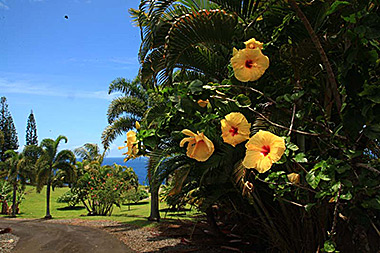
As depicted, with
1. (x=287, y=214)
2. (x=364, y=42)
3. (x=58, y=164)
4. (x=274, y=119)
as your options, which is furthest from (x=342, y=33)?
(x=58, y=164)

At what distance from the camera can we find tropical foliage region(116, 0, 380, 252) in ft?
5.78

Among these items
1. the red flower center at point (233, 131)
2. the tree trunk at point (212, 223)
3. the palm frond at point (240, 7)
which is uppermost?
the palm frond at point (240, 7)

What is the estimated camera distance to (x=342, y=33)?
6.07 ft

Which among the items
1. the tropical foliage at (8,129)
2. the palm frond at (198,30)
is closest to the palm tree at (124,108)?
the palm frond at (198,30)

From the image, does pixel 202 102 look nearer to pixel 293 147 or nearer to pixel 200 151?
pixel 200 151

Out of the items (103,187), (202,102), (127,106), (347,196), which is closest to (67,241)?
(127,106)

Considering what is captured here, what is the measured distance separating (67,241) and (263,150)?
709cm

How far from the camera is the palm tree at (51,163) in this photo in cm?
1395

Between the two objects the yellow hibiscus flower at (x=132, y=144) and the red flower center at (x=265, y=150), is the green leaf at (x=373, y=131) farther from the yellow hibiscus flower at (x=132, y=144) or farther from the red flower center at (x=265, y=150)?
the yellow hibiscus flower at (x=132, y=144)

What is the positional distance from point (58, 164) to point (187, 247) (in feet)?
34.2

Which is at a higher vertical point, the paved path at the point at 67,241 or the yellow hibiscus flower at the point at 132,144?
the yellow hibiscus flower at the point at 132,144

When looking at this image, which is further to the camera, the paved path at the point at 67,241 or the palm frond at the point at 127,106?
the palm frond at the point at 127,106

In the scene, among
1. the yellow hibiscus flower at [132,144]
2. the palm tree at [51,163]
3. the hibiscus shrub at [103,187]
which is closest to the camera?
the yellow hibiscus flower at [132,144]

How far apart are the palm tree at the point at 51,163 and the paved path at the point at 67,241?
15.6 ft
